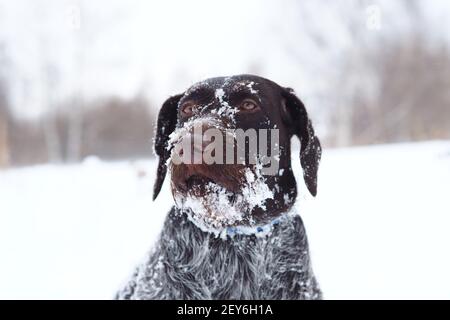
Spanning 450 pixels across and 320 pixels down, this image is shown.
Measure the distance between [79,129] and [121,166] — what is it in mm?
2638

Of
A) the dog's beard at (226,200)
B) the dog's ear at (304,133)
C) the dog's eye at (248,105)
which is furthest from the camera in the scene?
the dog's ear at (304,133)

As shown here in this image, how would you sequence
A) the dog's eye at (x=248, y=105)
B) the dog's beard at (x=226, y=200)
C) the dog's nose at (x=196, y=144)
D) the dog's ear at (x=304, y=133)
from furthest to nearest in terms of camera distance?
the dog's ear at (x=304, y=133) < the dog's eye at (x=248, y=105) < the dog's beard at (x=226, y=200) < the dog's nose at (x=196, y=144)

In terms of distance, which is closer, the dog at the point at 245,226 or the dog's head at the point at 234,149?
the dog's head at the point at 234,149

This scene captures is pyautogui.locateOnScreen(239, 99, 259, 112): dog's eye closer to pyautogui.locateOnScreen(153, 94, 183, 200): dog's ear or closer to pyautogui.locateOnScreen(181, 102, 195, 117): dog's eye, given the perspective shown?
pyautogui.locateOnScreen(181, 102, 195, 117): dog's eye

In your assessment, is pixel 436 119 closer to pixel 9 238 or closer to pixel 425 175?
A: pixel 425 175

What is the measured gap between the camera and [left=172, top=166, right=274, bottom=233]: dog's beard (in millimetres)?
1697

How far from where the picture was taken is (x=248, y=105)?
1886 millimetres

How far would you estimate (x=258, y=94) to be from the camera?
1.93 meters

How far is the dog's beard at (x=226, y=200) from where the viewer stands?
5.57 feet

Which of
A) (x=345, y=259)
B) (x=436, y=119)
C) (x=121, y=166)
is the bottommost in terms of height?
(x=345, y=259)

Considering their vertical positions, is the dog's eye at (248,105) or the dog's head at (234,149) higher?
the dog's eye at (248,105)

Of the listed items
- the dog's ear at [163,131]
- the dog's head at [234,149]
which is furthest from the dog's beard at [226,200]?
A: the dog's ear at [163,131]

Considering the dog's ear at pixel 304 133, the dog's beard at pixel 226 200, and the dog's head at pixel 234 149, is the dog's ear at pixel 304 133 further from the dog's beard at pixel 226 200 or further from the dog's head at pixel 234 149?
the dog's beard at pixel 226 200
